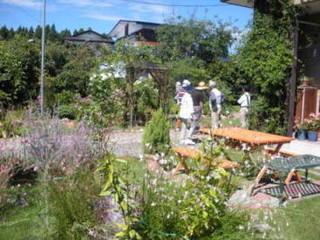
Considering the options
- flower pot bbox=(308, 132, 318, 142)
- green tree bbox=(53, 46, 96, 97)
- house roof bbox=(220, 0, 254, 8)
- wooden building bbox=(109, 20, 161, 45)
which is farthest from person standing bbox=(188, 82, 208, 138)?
wooden building bbox=(109, 20, 161, 45)

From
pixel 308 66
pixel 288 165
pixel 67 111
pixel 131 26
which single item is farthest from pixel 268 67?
pixel 131 26

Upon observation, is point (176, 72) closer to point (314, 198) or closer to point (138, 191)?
point (314, 198)

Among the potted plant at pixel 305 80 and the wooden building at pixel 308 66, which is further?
the potted plant at pixel 305 80

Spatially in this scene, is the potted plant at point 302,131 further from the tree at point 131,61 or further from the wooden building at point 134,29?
the wooden building at point 134,29

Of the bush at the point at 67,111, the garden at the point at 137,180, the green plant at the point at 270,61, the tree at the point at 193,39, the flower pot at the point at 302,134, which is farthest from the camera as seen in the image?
the tree at the point at 193,39

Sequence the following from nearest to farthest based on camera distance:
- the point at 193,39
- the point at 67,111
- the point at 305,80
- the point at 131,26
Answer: the point at 305,80 → the point at 67,111 → the point at 193,39 → the point at 131,26

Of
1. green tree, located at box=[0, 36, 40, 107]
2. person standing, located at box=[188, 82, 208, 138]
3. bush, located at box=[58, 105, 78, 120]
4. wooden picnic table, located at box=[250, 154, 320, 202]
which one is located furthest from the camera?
green tree, located at box=[0, 36, 40, 107]

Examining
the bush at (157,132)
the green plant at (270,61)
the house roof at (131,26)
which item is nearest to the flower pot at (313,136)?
the green plant at (270,61)

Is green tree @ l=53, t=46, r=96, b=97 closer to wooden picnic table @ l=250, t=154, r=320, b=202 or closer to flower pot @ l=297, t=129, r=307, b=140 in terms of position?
flower pot @ l=297, t=129, r=307, b=140

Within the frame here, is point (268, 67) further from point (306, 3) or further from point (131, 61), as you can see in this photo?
point (131, 61)

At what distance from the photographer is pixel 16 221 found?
3979mm

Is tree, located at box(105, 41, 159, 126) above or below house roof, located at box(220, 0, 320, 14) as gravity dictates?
below

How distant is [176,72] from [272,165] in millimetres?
14962

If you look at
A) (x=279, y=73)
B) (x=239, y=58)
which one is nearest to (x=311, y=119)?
(x=279, y=73)
